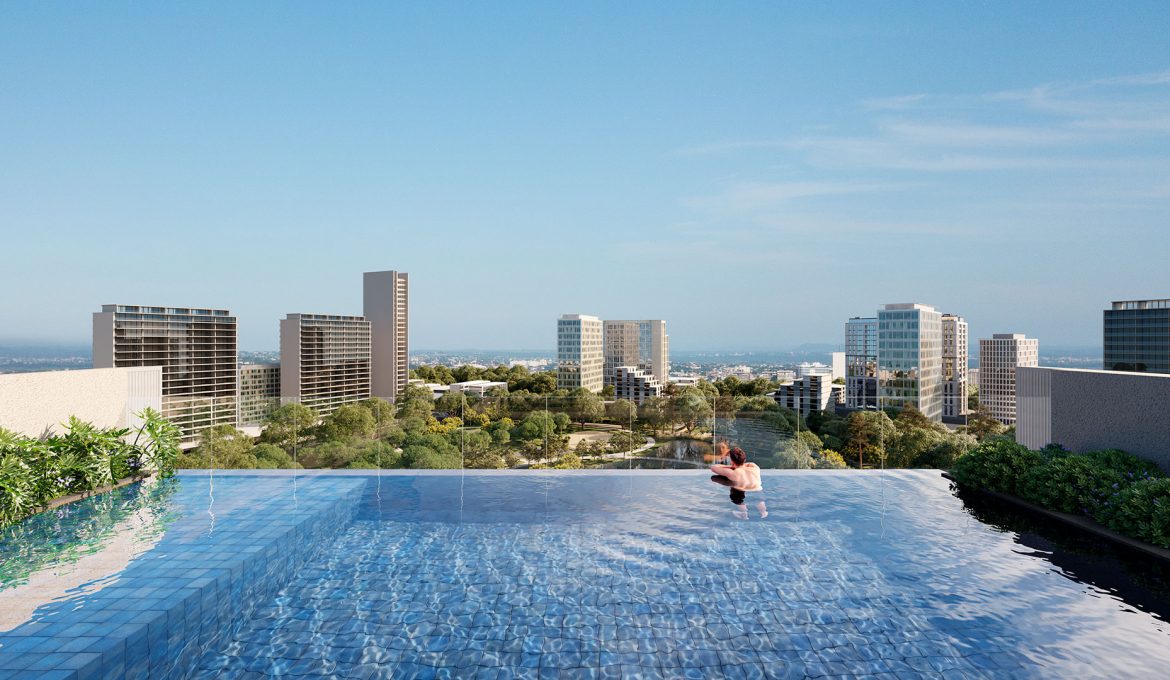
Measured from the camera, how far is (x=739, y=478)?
7.19 m

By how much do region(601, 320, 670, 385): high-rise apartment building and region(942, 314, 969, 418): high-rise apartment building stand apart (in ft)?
161

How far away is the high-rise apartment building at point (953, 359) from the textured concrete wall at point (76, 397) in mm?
105514

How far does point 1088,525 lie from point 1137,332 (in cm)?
8299

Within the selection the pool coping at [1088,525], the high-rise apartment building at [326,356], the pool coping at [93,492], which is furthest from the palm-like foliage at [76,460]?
the high-rise apartment building at [326,356]

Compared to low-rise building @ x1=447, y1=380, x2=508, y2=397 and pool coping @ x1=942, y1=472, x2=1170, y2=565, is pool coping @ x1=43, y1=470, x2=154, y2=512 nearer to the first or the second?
low-rise building @ x1=447, y1=380, x2=508, y2=397

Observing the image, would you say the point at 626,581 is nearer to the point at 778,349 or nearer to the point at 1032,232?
the point at 1032,232

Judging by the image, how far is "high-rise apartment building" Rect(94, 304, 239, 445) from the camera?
75.4m

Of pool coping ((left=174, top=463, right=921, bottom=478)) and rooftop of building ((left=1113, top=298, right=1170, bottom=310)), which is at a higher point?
rooftop of building ((left=1113, top=298, right=1170, bottom=310))

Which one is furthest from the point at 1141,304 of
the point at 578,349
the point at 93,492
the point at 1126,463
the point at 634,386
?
the point at 93,492

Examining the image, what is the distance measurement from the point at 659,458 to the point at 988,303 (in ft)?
132

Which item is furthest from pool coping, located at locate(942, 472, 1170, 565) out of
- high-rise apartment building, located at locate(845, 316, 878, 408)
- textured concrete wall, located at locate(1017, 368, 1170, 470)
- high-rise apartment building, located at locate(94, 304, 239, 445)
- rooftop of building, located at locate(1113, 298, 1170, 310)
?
→ high-rise apartment building, located at locate(845, 316, 878, 408)

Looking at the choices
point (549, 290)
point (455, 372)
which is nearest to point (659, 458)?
point (455, 372)

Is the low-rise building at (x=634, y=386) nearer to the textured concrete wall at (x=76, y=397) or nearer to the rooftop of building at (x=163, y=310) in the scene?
the rooftop of building at (x=163, y=310)

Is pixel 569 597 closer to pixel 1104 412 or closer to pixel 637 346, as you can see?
pixel 1104 412
